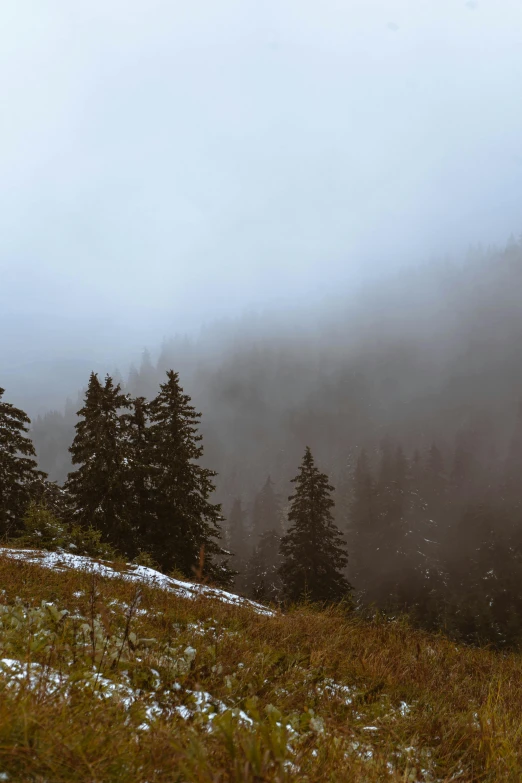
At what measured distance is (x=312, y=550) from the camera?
26.3 meters

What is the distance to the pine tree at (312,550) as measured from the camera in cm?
2559

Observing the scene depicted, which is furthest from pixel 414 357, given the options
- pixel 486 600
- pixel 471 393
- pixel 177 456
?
pixel 177 456

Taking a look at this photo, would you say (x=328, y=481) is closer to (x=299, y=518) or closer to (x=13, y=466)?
(x=299, y=518)

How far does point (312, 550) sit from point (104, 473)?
1394 cm

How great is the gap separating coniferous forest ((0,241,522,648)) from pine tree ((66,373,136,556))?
8cm

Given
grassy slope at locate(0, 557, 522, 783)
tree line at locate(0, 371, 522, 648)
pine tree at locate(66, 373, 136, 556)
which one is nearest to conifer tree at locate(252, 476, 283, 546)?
tree line at locate(0, 371, 522, 648)

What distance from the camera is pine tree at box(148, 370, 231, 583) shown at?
2191cm

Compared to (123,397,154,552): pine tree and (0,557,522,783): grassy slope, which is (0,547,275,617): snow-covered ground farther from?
(123,397,154,552): pine tree

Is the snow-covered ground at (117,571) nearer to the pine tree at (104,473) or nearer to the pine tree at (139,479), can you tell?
the pine tree at (104,473)

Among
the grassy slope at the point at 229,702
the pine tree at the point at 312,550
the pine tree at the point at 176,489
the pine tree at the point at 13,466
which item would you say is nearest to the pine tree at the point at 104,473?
the pine tree at the point at 176,489

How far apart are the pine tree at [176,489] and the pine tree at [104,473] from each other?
1.57 meters

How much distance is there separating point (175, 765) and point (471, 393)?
152332mm

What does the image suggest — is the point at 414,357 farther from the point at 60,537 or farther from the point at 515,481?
the point at 60,537

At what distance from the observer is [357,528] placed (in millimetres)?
64688
